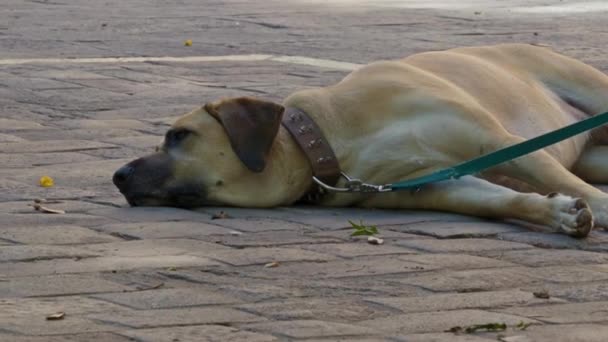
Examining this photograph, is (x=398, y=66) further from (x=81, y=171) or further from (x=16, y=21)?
(x=16, y=21)

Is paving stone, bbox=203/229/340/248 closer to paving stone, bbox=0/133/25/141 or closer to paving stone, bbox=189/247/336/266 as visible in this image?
paving stone, bbox=189/247/336/266

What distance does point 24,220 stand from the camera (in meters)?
6.02

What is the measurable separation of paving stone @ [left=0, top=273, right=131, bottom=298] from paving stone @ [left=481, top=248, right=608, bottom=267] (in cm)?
127

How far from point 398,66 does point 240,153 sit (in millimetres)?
789

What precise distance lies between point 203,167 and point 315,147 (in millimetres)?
429

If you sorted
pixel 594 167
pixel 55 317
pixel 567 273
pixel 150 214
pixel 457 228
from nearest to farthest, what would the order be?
pixel 55 317 < pixel 567 273 < pixel 457 228 < pixel 150 214 < pixel 594 167

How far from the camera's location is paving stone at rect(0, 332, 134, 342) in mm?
4277

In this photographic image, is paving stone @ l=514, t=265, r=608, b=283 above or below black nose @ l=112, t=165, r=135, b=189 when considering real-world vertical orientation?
above

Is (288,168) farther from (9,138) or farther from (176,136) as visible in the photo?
(9,138)

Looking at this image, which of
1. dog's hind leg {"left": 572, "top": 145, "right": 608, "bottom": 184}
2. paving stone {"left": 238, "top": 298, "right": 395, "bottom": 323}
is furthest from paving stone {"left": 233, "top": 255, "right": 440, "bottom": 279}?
dog's hind leg {"left": 572, "top": 145, "right": 608, "bottom": 184}

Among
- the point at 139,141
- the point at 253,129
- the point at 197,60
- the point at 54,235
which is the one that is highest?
the point at 253,129

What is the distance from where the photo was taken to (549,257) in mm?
5355

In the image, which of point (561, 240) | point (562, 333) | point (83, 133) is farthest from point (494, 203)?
point (83, 133)

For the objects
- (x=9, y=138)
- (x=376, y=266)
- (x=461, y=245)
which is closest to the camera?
(x=376, y=266)
